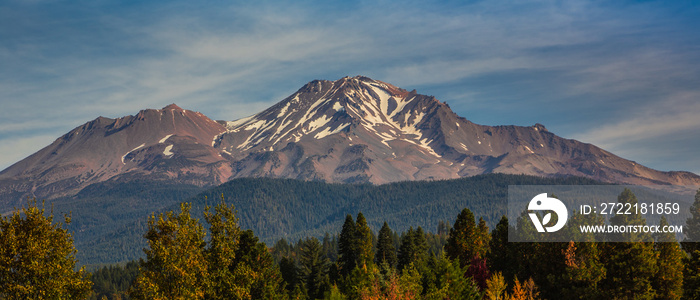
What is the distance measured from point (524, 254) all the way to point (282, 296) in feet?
82.6

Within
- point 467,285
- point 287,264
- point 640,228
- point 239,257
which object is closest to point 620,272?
point 640,228

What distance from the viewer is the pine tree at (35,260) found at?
137 ft

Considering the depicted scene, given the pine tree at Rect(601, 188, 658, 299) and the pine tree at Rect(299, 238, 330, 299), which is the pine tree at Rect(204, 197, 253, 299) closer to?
the pine tree at Rect(601, 188, 658, 299)

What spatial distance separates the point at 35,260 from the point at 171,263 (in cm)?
811

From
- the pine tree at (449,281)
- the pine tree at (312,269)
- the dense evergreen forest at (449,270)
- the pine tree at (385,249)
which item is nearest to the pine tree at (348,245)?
the pine tree at (312,269)

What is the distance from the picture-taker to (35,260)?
42.2 meters

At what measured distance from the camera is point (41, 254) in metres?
42.5

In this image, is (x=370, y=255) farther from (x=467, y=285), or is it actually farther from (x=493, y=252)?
(x=467, y=285)

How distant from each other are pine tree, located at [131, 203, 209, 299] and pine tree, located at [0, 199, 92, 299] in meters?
4.08

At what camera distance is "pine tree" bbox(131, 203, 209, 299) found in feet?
151

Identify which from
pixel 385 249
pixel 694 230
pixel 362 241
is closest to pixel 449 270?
pixel 694 230

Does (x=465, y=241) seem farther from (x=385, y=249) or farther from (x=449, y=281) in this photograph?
(x=449, y=281)

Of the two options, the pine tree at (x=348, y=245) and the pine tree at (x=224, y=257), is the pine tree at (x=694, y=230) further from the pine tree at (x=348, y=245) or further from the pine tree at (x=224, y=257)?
the pine tree at (x=348, y=245)

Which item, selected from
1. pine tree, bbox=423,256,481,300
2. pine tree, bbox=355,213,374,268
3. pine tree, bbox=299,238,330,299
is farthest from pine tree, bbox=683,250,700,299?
pine tree, bbox=299,238,330,299
